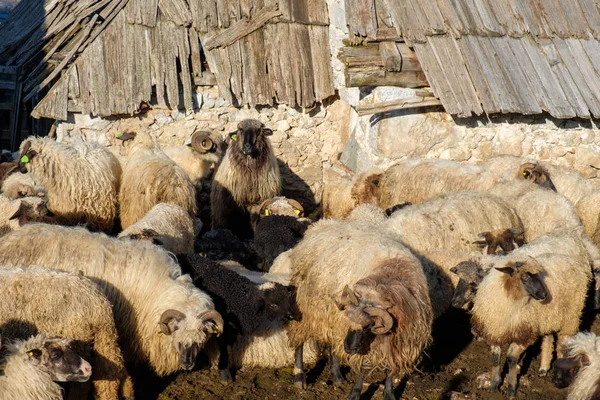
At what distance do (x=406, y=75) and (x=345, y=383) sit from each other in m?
5.90

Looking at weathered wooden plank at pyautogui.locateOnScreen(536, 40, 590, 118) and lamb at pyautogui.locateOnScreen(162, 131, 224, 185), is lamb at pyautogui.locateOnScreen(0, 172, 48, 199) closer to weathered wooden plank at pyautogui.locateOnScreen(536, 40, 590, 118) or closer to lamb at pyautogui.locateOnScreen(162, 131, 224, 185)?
lamb at pyautogui.locateOnScreen(162, 131, 224, 185)

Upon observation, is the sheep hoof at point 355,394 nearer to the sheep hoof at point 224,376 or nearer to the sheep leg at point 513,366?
the sheep hoof at point 224,376

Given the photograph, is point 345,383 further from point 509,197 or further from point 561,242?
point 509,197

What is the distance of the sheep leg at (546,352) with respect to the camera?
27.4ft

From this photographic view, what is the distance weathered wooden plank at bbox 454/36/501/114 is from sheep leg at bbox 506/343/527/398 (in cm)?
510

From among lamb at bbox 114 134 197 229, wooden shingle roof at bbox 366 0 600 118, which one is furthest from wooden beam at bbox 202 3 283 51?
lamb at bbox 114 134 197 229

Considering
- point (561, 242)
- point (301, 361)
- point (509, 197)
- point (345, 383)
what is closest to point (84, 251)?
point (301, 361)

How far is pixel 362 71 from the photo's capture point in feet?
40.1

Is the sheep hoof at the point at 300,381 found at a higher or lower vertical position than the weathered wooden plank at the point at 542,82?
lower

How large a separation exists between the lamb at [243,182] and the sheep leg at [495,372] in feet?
16.7

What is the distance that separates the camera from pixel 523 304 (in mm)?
7734

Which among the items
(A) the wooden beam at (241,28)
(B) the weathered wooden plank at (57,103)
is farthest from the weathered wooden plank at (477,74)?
(B) the weathered wooden plank at (57,103)

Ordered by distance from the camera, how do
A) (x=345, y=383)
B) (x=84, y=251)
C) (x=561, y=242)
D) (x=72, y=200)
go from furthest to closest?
(x=72, y=200)
(x=561, y=242)
(x=345, y=383)
(x=84, y=251)

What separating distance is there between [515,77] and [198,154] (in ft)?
17.5
